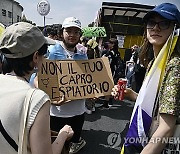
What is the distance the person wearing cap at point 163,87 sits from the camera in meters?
1.35

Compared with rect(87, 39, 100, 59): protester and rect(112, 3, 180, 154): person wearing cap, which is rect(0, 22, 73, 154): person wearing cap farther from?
rect(87, 39, 100, 59): protester

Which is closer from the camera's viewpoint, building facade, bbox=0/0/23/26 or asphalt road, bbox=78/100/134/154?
asphalt road, bbox=78/100/134/154

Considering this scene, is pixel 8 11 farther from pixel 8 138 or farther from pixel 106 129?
pixel 8 138

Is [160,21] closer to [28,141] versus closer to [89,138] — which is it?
[28,141]

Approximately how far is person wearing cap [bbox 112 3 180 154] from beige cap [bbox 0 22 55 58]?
64 cm

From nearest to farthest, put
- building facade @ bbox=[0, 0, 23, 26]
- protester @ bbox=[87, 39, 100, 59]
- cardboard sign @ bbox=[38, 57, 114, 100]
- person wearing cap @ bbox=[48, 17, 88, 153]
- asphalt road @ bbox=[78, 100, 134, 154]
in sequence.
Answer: cardboard sign @ bbox=[38, 57, 114, 100]
person wearing cap @ bbox=[48, 17, 88, 153]
asphalt road @ bbox=[78, 100, 134, 154]
protester @ bbox=[87, 39, 100, 59]
building facade @ bbox=[0, 0, 23, 26]

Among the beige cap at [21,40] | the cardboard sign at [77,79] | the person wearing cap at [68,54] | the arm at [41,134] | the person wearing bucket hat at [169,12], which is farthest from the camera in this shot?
the person wearing cap at [68,54]

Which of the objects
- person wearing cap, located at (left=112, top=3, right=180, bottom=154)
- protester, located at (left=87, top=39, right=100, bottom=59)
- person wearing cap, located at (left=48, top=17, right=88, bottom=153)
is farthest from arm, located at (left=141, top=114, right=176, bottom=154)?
protester, located at (left=87, top=39, right=100, bottom=59)

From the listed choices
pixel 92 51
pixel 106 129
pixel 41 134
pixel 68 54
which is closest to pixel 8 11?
pixel 92 51

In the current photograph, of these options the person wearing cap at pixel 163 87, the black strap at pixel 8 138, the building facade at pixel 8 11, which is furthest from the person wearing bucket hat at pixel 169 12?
the building facade at pixel 8 11

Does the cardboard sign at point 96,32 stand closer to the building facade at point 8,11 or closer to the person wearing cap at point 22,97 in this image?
the person wearing cap at point 22,97

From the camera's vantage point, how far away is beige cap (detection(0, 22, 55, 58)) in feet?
4.42

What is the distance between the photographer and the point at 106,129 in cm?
483

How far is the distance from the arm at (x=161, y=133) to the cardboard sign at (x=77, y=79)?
4.43 ft
